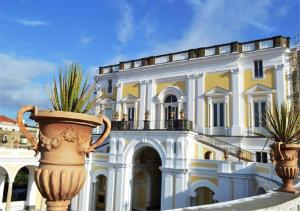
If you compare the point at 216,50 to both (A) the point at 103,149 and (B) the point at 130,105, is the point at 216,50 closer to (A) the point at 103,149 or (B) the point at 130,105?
(B) the point at 130,105

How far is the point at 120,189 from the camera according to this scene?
65.3ft

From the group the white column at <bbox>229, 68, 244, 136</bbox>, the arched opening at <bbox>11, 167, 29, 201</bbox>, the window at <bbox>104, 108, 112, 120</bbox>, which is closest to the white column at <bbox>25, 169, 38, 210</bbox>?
the arched opening at <bbox>11, 167, 29, 201</bbox>

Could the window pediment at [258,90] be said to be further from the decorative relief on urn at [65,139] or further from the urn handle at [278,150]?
the decorative relief on urn at [65,139]

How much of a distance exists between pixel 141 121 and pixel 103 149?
407cm

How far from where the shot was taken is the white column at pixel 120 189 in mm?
19719

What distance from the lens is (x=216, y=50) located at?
21922 millimetres

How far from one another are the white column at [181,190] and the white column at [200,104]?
520 cm

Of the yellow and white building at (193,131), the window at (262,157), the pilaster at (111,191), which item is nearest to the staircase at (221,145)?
the yellow and white building at (193,131)

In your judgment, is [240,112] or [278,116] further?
[240,112]

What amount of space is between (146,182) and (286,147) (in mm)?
17563

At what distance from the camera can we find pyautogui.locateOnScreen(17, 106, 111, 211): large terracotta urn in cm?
328

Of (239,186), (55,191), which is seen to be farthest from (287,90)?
(55,191)

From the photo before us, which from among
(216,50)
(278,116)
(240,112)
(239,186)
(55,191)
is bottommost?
(239,186)

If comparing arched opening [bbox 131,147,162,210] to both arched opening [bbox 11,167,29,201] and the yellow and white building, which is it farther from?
arched opening [bbox 11,167,29,201]
